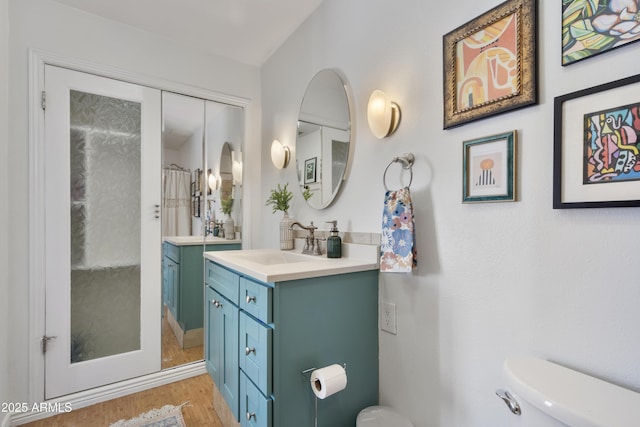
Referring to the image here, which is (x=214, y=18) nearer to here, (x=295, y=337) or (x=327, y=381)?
(x=295, y=337)

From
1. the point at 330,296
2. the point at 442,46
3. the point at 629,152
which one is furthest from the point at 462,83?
the point at 330,296

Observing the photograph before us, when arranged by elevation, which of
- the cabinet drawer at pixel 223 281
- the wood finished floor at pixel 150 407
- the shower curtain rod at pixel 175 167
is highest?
the shower curtain rod at pixel 175 167

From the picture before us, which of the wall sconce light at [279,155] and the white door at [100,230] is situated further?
the wall sconce light at [279,155]

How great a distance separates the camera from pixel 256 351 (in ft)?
4.14

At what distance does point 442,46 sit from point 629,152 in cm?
76

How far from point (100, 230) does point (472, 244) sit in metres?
2.28

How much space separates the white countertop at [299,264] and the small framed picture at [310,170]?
1.61ft

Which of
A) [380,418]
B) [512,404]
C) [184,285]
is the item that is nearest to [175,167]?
[184,285]

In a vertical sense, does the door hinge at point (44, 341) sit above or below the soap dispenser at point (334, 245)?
below

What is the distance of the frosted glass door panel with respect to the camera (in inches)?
77.6

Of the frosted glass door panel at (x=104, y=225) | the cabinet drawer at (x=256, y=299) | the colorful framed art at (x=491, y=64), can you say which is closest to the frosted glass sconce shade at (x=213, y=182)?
the frosted glass door panel at (x=104, y=225)

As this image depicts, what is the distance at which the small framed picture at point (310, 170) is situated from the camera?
1.94 meters

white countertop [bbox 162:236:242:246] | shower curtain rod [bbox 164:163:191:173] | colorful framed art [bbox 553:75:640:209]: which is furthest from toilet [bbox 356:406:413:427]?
shower curtain rod [bbox 164:163:191:173]

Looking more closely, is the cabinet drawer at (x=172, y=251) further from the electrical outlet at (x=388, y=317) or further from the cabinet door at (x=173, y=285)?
the electrical outlet at (x=388, y=317)
